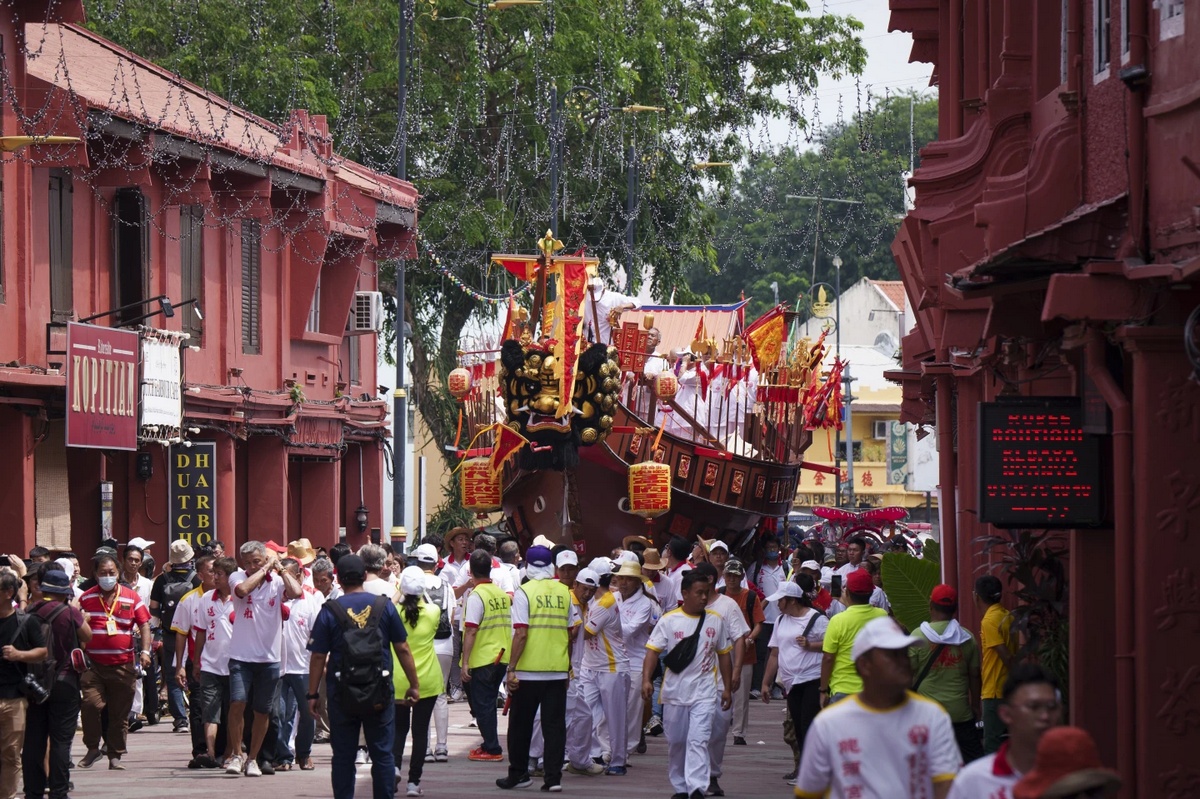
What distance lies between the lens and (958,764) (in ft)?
24.7

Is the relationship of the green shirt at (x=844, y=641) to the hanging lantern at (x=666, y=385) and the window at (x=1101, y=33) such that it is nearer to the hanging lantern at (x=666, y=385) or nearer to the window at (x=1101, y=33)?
the window at (x=1101, y=33)

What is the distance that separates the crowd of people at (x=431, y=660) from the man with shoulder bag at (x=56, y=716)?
1 centimetres

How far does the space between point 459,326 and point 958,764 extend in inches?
1514

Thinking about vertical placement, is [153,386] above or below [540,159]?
below

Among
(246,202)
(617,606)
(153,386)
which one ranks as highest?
(246,202)

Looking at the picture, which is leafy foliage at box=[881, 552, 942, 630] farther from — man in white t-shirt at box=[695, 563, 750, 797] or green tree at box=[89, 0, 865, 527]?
green tree at box=[89, 0, 865, 527]

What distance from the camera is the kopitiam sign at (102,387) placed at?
23375mm

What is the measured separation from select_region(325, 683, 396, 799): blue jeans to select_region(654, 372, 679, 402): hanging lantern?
56.8 ft

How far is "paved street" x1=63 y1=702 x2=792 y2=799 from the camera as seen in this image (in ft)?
50.1

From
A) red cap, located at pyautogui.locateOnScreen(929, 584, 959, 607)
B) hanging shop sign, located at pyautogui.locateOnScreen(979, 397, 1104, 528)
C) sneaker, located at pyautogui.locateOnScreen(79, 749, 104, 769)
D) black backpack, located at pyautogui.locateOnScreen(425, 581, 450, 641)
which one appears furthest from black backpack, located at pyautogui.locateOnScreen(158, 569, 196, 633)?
hanging shop sign, located at pyautogui.locateOnScreen(979, 397, 1104, 528)

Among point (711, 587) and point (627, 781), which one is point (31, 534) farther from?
point (711, 587)

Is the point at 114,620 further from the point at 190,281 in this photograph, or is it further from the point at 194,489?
the point at 190,281

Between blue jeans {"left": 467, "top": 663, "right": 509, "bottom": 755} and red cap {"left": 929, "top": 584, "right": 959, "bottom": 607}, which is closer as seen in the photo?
red cap {"left": 929, "top": 584, "right": 959, "bottom": 607}

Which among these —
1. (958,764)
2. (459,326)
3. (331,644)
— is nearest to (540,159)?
(459,326)
